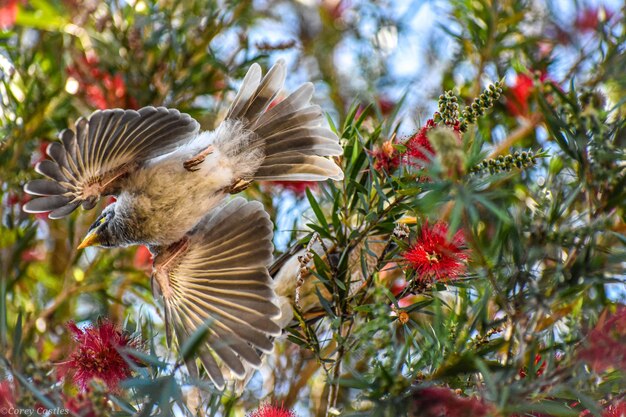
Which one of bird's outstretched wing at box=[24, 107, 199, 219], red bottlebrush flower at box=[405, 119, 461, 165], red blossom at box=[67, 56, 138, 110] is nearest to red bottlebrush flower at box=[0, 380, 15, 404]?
bird's outstretched wing at box=[24, 107, 199, 219]

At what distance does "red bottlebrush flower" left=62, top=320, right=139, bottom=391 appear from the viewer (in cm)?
181

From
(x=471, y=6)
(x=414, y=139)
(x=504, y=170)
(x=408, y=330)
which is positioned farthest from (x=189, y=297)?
(x=471, y=6)

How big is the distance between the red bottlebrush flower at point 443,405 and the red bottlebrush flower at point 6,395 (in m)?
0.80

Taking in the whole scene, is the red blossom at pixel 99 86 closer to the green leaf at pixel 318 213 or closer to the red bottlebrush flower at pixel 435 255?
the green leaf at pixel 318 213

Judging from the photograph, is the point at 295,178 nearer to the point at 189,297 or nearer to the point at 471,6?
the point at 189,297

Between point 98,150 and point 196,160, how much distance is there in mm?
313

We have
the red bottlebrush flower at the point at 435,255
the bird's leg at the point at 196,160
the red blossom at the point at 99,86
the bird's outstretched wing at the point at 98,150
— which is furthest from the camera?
the red blossom at the point at 99,86

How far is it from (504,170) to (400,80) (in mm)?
1812

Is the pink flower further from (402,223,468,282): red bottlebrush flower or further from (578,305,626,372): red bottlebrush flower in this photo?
(578,305,626,372): red bottlebrush flower

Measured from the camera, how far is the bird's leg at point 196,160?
8.12ft

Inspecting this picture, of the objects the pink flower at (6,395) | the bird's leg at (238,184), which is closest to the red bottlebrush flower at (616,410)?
the pink flower at (6,395)

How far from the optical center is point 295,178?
7.89ft

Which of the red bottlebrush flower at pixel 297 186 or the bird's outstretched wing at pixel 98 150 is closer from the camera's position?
the bird's outstretched wing at pixel 98 150

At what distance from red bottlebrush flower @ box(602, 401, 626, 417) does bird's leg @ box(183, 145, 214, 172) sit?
1451 millimetres
